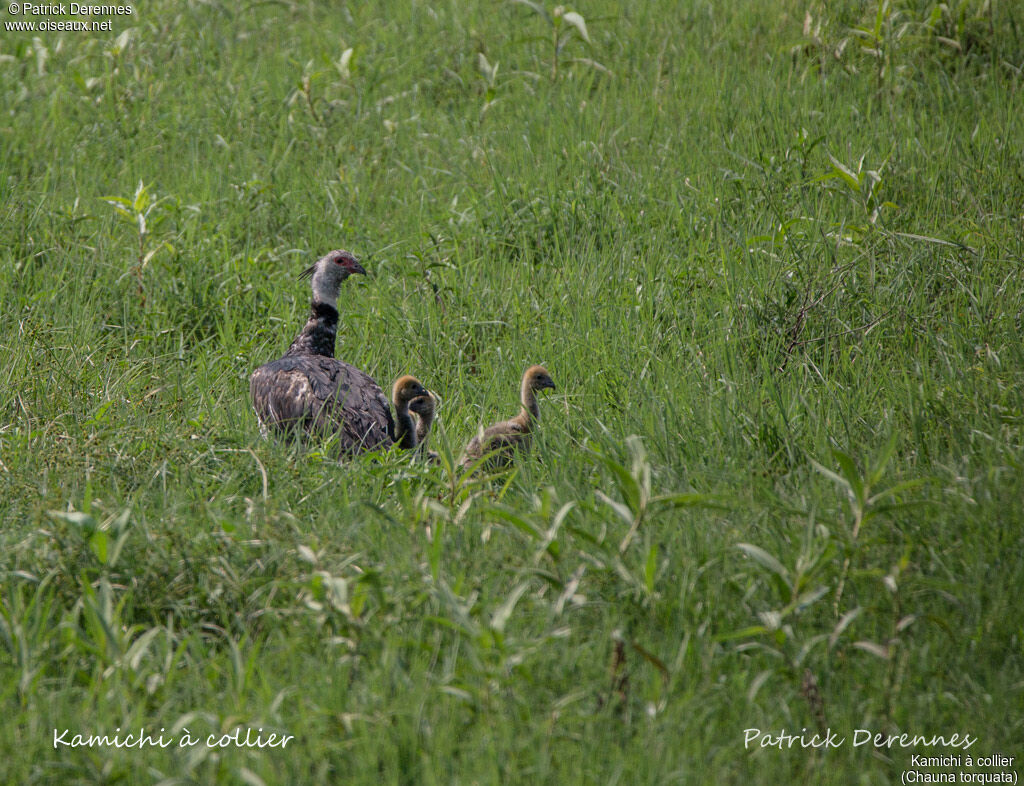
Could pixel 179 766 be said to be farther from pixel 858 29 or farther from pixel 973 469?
pixel 858 29

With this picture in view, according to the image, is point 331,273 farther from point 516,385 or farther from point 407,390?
point 516,385

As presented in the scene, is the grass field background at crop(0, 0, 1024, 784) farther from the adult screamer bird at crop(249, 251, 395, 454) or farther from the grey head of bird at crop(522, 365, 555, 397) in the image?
the adult screamer bird at crop(249, 251, 395, 454)

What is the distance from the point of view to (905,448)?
459cm

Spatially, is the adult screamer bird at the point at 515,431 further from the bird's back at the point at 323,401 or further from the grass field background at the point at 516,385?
the bird's back at the point at 323,401

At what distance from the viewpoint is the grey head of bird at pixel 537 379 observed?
5.69 m

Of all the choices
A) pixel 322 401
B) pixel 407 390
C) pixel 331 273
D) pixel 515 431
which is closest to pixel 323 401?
A: pixel 322 401

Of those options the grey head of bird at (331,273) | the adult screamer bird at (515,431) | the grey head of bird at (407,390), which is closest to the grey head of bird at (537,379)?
the adult screamer bird at (515,431)

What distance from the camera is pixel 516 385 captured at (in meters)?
6.18

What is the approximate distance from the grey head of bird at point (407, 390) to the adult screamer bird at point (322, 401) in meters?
0.13

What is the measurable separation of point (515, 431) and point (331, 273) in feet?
6.71

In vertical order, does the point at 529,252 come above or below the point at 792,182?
below

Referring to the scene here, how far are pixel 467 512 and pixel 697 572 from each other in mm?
1069

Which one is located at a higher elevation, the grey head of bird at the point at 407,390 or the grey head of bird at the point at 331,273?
the grey head of bird at the point at 331,273

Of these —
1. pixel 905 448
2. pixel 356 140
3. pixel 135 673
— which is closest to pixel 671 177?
pixel 356 140
